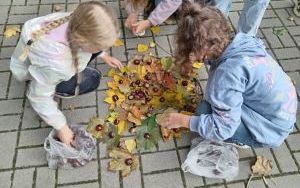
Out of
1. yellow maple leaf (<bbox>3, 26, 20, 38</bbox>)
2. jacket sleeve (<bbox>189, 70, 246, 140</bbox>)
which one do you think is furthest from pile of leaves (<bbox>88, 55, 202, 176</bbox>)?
yellow maple leaf (<bbox>3, 26, 20, 38</bbox>)

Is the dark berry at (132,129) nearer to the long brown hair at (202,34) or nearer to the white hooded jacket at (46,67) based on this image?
the white hooded jacket at (46,67)

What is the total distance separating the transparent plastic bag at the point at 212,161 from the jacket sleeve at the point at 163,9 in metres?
1.19

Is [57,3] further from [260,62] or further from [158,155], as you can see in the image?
[260,62]

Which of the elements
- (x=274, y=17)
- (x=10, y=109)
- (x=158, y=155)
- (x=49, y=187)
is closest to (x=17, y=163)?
(x=49, y=187)

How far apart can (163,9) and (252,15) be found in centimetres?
71

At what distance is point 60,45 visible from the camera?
2182mm

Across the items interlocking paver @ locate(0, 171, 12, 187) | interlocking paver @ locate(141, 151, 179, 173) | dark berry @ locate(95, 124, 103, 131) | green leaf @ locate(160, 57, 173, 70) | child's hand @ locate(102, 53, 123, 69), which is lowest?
interlocking paver @ locate(0, 171, 12, 187)

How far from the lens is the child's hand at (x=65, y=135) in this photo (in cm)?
244

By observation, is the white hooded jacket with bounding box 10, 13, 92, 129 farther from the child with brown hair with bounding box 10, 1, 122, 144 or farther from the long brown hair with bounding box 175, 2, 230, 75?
the long brown hair with bounding box 175, 2, 230, 75

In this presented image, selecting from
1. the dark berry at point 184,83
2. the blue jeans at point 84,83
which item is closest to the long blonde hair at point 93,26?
the blue jeans at point 84,83

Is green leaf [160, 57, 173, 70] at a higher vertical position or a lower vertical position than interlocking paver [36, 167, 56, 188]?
higher

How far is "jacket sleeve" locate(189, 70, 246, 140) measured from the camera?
210 centimetres

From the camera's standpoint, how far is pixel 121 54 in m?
3.26

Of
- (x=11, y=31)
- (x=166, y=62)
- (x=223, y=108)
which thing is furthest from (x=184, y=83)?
(x=11, y=31)
